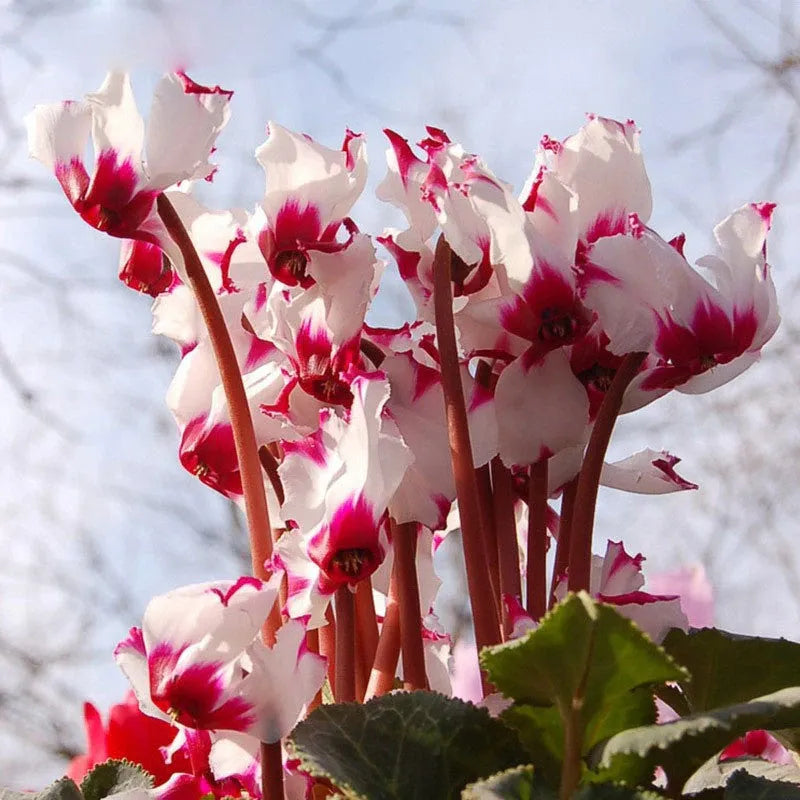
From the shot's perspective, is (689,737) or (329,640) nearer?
(689,737)

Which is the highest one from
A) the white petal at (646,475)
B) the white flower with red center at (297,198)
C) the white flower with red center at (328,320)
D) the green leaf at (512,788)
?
the white flower with red center at (297,198)

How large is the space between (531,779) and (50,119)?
36cm

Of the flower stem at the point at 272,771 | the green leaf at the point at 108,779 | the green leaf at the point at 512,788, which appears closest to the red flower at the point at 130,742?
the green leaf at the point at 108,779

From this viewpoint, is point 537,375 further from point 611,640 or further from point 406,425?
point 611,640

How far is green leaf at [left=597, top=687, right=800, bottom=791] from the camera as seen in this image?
348 mm

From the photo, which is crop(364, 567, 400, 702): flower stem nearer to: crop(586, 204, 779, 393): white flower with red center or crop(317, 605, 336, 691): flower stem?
crop(317, 605, 336, 691): flower stem

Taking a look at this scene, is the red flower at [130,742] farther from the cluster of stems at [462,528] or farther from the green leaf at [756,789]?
the green leaf at [756,789]

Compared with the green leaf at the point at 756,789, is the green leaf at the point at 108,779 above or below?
above

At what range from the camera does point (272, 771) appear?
443 mm

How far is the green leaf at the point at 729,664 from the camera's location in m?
0.44

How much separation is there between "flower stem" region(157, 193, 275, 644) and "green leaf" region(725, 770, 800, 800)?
0.71 feet

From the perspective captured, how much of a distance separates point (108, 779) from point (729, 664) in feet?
0.97

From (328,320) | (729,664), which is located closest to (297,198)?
(328,320)

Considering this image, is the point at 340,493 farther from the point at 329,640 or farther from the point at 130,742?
the point at 130,742
